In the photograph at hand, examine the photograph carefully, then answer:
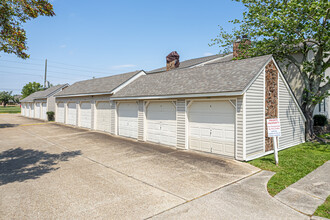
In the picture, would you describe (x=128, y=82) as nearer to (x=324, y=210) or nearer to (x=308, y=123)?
(x=308, y=123)

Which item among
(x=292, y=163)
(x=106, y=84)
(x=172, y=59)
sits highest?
(x=172, y=59)

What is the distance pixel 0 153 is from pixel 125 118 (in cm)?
738

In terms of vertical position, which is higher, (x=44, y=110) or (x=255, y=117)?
(x=255, y=117)

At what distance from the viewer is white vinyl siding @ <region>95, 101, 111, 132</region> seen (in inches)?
667

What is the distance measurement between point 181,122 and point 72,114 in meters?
15.9

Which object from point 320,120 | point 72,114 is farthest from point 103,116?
point 320,120

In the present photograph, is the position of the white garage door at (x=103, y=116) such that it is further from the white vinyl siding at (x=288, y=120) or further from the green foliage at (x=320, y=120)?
the green foliage at (x=320, y=120)

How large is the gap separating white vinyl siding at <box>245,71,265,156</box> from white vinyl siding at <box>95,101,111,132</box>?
37.8ft

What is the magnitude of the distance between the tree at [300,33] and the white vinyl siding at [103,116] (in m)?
12.0

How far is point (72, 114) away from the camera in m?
22.2

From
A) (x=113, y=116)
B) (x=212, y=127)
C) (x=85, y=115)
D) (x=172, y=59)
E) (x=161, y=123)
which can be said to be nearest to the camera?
(x=212, y=127)

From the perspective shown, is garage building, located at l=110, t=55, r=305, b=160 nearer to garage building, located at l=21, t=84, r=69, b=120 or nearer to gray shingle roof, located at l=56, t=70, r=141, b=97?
gray shingle roof, located at l=56, t=70, r=141, b=97

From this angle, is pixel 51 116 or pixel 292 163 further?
pixel 51 116

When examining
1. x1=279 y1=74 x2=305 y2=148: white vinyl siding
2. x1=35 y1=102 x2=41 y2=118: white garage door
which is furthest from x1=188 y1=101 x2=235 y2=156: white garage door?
x1=35 y1=102 x2=41 y2=118: white garage door
